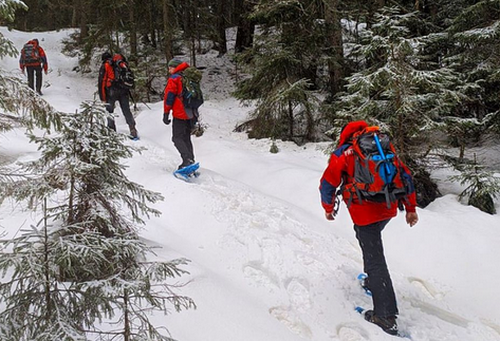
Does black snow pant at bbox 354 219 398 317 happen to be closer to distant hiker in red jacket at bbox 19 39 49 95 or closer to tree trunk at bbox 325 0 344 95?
tree trunk at bbox 325 0 344 95

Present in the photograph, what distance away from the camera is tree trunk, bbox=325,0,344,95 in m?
10.8

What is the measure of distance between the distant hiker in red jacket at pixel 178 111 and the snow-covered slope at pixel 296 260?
610 mm

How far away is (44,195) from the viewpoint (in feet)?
7.70

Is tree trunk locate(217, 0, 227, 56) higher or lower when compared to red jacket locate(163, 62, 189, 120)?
higher

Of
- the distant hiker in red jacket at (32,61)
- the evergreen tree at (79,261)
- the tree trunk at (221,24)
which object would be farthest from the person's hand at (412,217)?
the tree trunk at (221,24)

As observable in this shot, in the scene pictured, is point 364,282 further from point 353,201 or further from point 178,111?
point 178,111

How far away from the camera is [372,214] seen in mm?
3803

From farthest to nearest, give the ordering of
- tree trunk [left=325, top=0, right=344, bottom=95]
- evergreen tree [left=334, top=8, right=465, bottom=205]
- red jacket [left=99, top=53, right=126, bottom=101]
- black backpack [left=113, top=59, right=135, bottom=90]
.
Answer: tree trunk [left=325, top=0, right=344, bottom=95] → black backpack [left=113, top=59, right=135, bottom=90] → red jacket [left=99, top=53, right=126, bottom=101] → evergreen tree [left=334, top=8, right=465, bottom=205]

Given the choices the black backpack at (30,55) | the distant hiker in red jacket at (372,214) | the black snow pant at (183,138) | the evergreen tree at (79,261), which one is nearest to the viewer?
the evergreen tree at (79,261)

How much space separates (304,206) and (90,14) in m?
20.3

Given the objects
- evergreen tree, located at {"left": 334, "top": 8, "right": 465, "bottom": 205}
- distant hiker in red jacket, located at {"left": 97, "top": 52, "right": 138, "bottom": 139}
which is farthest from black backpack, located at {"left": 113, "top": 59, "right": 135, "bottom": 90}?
evergreen tree, located at {"left": 334, "top": 8, "right": 465, "bottom": 205}

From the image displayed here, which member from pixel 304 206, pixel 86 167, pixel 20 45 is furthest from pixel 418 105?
pixel 20 45

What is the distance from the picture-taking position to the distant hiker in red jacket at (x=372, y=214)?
3750 millimetres

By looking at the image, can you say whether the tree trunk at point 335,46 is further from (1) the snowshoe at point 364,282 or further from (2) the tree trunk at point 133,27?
(2) the tree trunk at point 133,27
